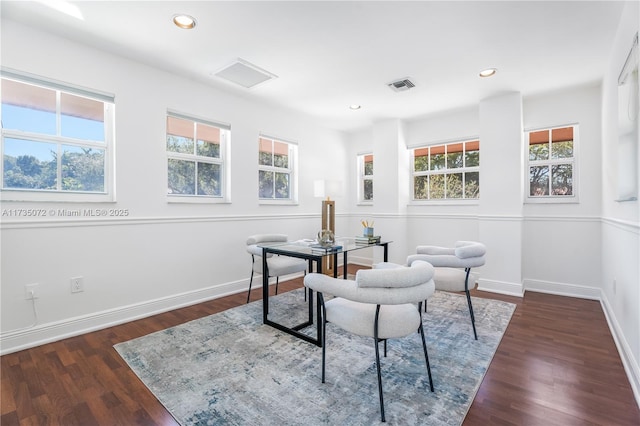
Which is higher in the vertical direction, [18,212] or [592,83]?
[592,83]

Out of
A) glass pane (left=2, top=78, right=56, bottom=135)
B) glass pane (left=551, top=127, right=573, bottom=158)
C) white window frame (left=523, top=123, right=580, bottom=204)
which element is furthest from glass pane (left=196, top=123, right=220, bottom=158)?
glass pane (left=551, top=127, right=573, bottom=158)

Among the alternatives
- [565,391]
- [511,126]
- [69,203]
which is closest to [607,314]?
[565,391]

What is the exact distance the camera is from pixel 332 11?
216 centimetres

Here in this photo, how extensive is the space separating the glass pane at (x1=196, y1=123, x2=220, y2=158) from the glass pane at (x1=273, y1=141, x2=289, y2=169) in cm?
94

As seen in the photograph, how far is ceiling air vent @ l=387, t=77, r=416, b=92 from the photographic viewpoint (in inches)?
132

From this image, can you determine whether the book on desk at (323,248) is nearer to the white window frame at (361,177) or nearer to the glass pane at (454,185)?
the glass pane at (454,185)

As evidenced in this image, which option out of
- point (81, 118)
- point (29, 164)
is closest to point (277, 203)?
point (81, 118)

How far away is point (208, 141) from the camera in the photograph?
3.61 metres

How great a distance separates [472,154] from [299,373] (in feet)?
13.2

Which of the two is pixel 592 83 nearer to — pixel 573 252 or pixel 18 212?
pixel 573 252

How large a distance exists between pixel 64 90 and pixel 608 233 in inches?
208

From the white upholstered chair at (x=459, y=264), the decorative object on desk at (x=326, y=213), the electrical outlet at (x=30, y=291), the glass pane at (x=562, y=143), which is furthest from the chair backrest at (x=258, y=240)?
the glass pane at (x=562, y=143)

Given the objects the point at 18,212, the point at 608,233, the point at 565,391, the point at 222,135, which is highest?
the point at 222,135

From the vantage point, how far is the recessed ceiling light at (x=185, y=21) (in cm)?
223
